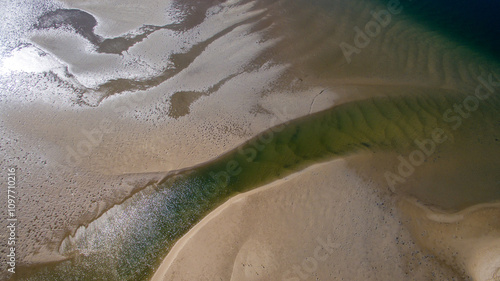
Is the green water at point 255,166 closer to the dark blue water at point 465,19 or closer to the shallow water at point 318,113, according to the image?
the shallow water at point 318,113

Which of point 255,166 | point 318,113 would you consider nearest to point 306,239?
point 255,166

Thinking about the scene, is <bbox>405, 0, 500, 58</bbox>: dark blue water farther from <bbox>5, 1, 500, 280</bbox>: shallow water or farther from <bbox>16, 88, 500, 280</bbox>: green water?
<bbox>16, 88, 500, 280</bbox>: green water

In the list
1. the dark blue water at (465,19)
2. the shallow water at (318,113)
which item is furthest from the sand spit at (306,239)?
the dark blue water at (465,19)

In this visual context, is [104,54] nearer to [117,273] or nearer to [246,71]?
[246,71]

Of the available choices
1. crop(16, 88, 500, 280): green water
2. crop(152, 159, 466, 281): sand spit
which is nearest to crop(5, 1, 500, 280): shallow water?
crop(16, 88, 500, 280): green water

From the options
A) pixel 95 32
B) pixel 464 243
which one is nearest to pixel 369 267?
pixel 464 243
